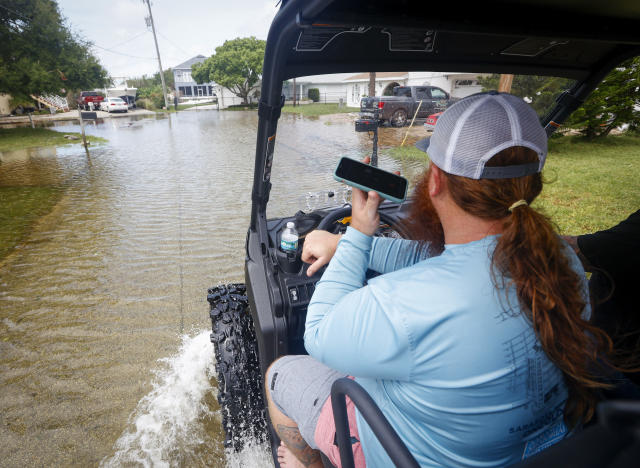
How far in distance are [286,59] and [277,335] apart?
1184mm

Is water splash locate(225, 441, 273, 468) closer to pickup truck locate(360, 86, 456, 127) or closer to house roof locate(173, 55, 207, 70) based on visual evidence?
pickup truck locate(360, 86, 456, 127)

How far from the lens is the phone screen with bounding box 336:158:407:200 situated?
121cm

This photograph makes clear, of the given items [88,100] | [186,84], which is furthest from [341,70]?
[186,84]

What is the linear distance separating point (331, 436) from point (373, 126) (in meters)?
1.57

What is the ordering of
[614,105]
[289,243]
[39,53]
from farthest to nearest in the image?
[39,53]
[614,105]
[289,243]

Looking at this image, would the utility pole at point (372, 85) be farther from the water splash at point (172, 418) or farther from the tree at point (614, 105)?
the tree at point (614, 105)

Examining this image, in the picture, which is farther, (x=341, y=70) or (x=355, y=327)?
(x=341, y=70)

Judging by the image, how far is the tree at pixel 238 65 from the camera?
112 ft

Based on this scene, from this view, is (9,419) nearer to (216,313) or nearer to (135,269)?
(216,313)

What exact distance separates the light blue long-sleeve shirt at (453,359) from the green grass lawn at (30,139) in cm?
1484

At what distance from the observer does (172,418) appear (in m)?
2.30

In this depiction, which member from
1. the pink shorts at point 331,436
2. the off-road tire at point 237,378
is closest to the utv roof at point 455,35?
the pink shorts at point 331,436

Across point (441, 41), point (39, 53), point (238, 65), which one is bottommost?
point (441, 41)

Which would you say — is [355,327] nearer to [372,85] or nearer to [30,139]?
[372,85]
